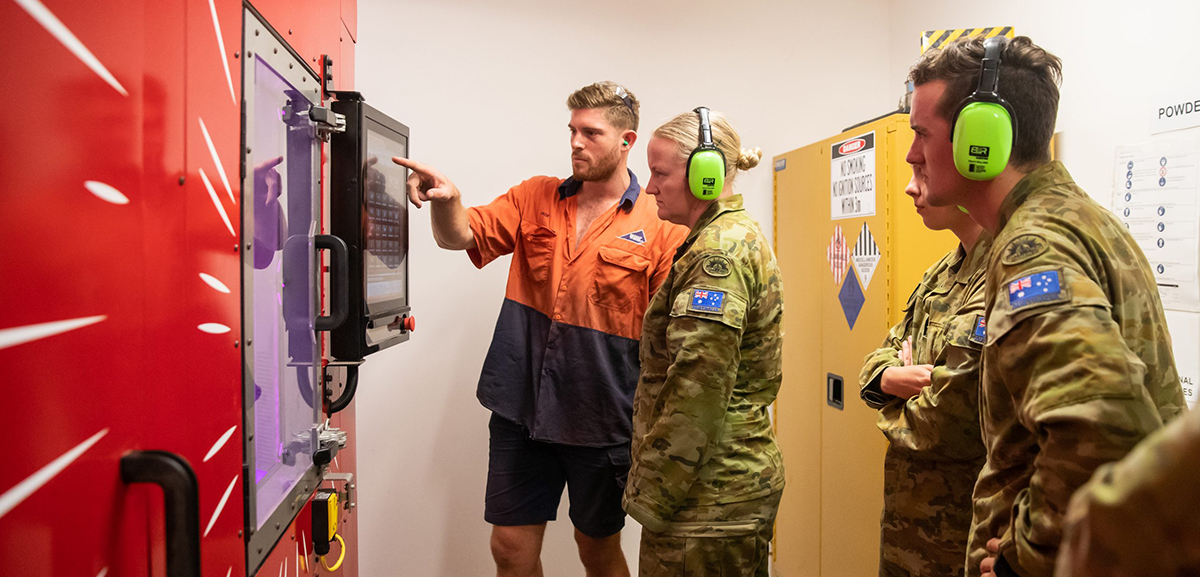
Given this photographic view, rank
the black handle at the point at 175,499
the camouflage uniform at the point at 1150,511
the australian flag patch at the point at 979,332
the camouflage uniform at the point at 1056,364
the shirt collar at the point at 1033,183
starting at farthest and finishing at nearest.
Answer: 1. the australian flag patch at the point at 979,332
2. the shirt collar at the point at 1033,183
3. the camouflage uniform at the point at 1056,364
4. the black handle at the point at 175,499
5. the camouflage uniform at the point at 1150,511

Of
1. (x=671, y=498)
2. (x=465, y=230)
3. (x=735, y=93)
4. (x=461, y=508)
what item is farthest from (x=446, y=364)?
(x=735, y=93)

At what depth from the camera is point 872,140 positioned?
2.43 metres

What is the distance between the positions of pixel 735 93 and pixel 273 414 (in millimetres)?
2508

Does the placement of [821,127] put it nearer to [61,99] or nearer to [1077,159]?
[1077,159]

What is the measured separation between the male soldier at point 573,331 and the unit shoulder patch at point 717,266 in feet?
2.07

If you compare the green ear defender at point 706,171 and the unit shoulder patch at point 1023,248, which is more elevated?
the green ear defender at point 706,171

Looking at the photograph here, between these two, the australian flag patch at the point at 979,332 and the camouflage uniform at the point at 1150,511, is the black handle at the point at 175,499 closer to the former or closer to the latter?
the camouflage uniform at the point at 1150,511

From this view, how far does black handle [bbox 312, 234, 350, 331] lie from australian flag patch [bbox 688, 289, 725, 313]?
28.6 inches

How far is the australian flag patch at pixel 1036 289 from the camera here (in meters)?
0.88

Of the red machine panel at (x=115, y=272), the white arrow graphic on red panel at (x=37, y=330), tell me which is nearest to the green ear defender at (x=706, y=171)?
the red machine panel at (x=115, y=272)

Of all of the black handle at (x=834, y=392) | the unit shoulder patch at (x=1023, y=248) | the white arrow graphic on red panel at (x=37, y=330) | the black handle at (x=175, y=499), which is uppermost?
the unit shoulder patch at (x=1023, y=248)

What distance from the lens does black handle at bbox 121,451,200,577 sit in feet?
2.27

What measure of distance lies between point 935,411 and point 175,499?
4.08 ft

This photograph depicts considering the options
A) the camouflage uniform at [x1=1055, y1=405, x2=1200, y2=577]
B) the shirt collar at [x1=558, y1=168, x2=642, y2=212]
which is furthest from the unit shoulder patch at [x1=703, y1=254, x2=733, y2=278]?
the camouflage uniform at [x1=1055, y1=405, x2=1200, y2=577]
